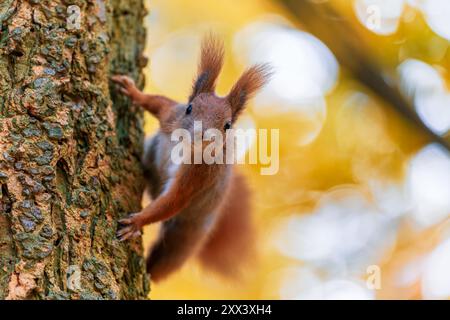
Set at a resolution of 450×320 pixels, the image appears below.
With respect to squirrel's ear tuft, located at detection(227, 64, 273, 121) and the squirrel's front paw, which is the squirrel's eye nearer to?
squirrel's ear tuft, located at detection(227, 64, 273, 121)

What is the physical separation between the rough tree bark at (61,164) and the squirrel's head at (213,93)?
473 mm

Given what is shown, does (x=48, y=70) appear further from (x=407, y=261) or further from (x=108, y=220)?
(x=407, y=261)

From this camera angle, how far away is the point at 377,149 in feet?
13.5

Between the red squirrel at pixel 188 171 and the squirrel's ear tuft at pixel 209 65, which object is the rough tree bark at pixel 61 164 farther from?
the squirrel's ear tuft at pixel 209 65

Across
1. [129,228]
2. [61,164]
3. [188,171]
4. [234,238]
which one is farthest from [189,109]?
[234,238]

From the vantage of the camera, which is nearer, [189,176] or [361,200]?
[189,176]

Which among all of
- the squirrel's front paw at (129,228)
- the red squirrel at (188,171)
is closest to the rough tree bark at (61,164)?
the squirrel's front paw at (129,228)

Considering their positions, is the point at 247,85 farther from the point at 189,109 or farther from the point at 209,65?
the point at 189,109

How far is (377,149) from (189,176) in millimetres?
1473

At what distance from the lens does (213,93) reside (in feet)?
11.3

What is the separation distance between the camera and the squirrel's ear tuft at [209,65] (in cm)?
326
